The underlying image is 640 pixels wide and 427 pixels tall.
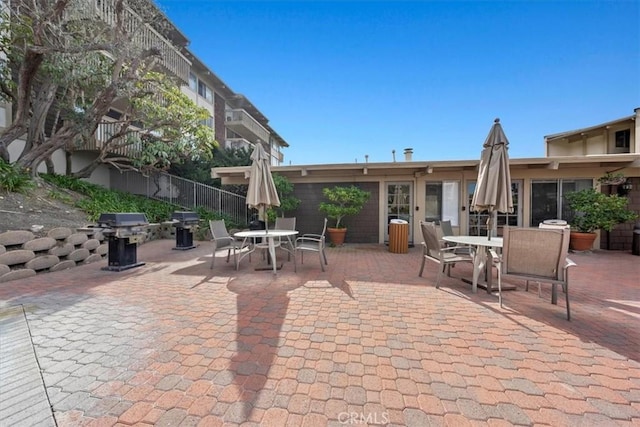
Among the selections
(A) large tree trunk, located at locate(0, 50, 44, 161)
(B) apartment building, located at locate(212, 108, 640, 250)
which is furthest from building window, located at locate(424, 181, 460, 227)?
(A) large tree trunk, located at locate(0, 50, 44, 161)

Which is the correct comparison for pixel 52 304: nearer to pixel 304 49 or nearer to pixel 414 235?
pixel 414 235

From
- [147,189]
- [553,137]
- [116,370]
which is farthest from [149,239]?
[553,137]

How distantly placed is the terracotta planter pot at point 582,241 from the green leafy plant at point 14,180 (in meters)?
14.0

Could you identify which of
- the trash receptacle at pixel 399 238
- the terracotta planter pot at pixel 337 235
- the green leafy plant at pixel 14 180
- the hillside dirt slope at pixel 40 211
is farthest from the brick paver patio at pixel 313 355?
the terracotta planter pot at pixel 337 235

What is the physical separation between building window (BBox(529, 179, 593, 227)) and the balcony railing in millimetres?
15835

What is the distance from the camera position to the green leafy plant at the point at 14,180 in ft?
19.6

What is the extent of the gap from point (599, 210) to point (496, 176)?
209 inches

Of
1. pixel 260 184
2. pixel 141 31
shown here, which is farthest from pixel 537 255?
pixel 141 31

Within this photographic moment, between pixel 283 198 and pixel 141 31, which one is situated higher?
pixel 141 31

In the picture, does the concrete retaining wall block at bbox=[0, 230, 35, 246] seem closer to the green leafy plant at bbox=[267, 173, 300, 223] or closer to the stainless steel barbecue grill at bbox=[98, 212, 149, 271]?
the stainless steel barbecue grill at bbox=[98, 212, 149, 271]

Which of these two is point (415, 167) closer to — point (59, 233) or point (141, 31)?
point (59, 233)

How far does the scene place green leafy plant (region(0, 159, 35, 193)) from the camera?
19.6 ft

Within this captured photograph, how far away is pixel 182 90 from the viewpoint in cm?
1360

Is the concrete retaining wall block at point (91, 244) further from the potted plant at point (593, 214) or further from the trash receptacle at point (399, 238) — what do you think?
the potted plant at point (593, 214)
